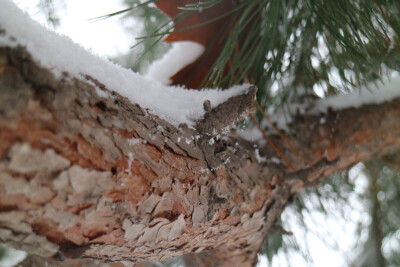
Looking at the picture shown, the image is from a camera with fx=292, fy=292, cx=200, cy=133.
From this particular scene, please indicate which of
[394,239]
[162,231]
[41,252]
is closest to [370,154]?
[162,231]

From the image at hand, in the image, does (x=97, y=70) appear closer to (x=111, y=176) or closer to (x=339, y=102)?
(x=111, y=176)

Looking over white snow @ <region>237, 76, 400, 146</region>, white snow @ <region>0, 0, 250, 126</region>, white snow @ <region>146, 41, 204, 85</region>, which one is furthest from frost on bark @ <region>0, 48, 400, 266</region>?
white snow @ <region>146, 41, 204, 85</region>

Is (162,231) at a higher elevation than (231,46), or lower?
lower

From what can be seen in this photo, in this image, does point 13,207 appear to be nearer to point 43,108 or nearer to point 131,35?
point 43,108

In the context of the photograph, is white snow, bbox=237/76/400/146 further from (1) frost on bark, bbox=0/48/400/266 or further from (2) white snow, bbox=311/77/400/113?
(1) frost on bark, bbox=0/48/400/266

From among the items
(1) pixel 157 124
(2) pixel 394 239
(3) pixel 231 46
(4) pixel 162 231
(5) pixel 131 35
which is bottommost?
(2) pixel 394 239

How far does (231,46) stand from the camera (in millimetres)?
520

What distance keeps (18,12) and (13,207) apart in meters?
0.18

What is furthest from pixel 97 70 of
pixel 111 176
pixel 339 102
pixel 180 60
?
pixel 339 102

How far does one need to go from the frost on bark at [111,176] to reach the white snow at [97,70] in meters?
0.01

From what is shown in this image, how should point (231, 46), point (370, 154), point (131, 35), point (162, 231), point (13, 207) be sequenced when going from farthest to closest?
1. point (131, 35)
2. point (370, 154)
3. point (231, 46)
4. point (162, 231)
5. point (13, 207)

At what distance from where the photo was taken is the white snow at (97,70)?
0.25 metres

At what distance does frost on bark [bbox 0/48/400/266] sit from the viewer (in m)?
0.23

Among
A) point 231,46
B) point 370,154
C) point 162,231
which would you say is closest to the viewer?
point 162,231
